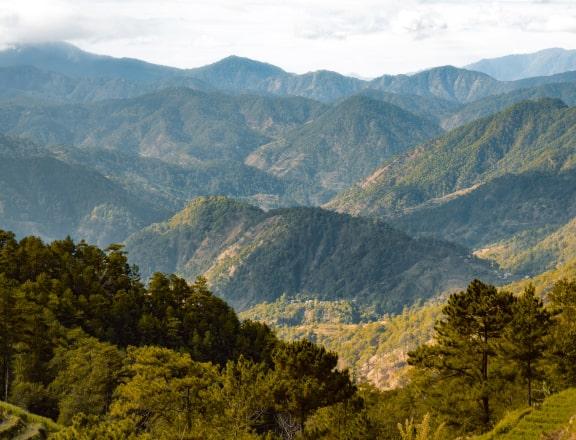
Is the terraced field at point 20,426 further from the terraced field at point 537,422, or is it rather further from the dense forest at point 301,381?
the terraced field at point 537,422

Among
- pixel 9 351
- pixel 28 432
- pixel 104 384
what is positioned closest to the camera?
pixel 28 432

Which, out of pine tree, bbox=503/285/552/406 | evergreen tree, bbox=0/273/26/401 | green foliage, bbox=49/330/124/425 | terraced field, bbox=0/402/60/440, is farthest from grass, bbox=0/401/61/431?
pine tree, bbox=503/285/552/406

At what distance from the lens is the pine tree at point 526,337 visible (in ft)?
213

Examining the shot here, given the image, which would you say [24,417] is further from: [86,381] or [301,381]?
[301,381]

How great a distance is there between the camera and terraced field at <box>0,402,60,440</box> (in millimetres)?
58906

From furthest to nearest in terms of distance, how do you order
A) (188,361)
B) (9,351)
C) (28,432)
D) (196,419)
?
1. (9,351)
2. (188,361)
3. (196,419)
4. (28,432)

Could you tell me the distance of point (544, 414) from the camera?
5394 centimetres

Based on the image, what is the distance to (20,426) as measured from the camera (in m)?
60.8

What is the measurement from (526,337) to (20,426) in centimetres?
4470

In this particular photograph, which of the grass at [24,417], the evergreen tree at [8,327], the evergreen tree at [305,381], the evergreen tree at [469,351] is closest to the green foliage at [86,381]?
the evergreen tree at [8,327]

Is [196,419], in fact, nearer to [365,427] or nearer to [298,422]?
[298,422]

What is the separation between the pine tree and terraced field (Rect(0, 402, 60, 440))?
41362 mm

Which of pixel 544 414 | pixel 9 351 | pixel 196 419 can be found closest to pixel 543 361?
pixel 544 414

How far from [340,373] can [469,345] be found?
1244 cm
